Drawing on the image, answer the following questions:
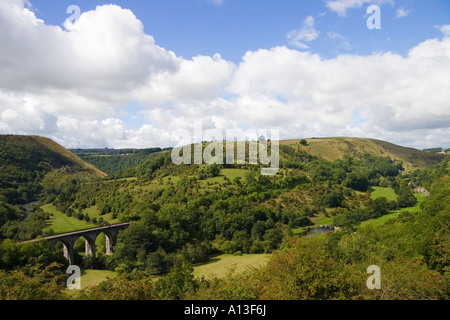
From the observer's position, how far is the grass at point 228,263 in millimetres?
46094

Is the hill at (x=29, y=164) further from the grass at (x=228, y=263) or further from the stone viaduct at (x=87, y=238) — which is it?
the grass at (x=228, y=263)

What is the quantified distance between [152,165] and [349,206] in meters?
76.6

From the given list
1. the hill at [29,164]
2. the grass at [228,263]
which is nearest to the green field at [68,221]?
the hill at [29,164]

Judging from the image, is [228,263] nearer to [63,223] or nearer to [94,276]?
[94,276]

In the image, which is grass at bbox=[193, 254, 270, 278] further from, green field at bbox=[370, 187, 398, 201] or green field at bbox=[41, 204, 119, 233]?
green field at bbox=[370, 187, 398, 201]

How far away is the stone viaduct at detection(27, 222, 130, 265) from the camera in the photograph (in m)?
47.8

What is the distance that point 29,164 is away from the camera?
12712cm

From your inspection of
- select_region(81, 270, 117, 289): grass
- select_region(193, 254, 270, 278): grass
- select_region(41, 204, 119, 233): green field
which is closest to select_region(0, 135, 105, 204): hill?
select_region(41, 204, 119, 233): green field

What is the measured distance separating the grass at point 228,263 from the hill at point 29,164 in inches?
3113

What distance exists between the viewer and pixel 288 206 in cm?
8700

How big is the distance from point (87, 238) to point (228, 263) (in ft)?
90.5

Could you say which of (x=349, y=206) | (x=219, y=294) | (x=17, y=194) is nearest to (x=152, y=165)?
(x=17, y=194)

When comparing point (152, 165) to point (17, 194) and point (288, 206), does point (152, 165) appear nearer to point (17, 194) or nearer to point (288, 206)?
point (17, 194)

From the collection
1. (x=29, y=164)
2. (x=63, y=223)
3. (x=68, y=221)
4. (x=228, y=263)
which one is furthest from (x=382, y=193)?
(x=29, y=164)
